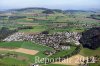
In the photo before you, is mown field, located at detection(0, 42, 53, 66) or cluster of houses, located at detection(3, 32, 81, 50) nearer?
mown field, located at detection(0, 42, 53, 66)

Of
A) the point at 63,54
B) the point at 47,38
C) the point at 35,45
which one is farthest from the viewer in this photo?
the point at 47,38

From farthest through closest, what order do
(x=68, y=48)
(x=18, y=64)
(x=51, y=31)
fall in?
1. (x=51, y=31)
2. (x=68, y=48)
3. (x=18, y=64)

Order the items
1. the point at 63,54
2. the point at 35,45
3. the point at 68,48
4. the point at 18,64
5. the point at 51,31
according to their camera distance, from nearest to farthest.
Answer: the point at 18,64
the point at 63,54
the point at 68,48
the point at 35,45
the point at 51,31

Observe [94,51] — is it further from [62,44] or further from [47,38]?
[47,38]

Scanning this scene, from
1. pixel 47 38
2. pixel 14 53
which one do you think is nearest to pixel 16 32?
pixel 47 38

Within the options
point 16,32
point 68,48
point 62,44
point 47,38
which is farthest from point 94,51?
point 16,32

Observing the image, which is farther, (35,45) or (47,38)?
(47,38)

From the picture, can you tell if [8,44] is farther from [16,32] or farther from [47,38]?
[16,32]

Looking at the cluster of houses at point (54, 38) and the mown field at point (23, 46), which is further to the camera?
the cluster of houses at point (54, 38)

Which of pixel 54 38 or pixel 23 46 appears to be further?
pixel 54 38
